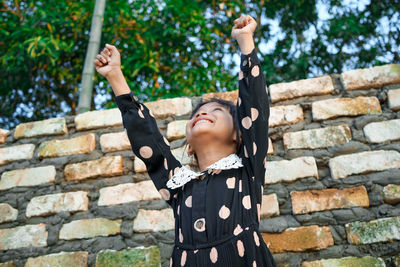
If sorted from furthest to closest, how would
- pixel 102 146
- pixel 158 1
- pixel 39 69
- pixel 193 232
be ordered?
pixel 39 69 < pixel 158 1 < pixel 102 146 < pixel 193 232

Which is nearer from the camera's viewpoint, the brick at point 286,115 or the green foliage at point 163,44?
the brick at point 286,115

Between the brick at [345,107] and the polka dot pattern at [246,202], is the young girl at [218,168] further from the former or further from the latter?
the brick at [345,107]

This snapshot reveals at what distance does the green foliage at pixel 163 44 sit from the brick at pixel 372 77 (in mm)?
2314

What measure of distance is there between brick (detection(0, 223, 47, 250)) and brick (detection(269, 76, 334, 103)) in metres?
1.73

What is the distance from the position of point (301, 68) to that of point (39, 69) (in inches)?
139

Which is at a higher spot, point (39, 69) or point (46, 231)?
point (39, 69)

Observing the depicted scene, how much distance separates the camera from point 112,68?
1.67 meters

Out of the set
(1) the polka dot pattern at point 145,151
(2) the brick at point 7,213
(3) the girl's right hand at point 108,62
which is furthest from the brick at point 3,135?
(1) the polka dot pattern at point 145,151

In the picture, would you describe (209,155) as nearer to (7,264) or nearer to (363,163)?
(363,163)

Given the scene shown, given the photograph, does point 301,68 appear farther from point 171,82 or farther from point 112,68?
point 112,68

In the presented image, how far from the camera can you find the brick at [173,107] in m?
2.62

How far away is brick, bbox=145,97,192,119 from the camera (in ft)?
8.61

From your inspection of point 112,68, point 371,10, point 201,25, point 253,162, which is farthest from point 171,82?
point 253,162

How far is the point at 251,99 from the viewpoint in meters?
1.48
